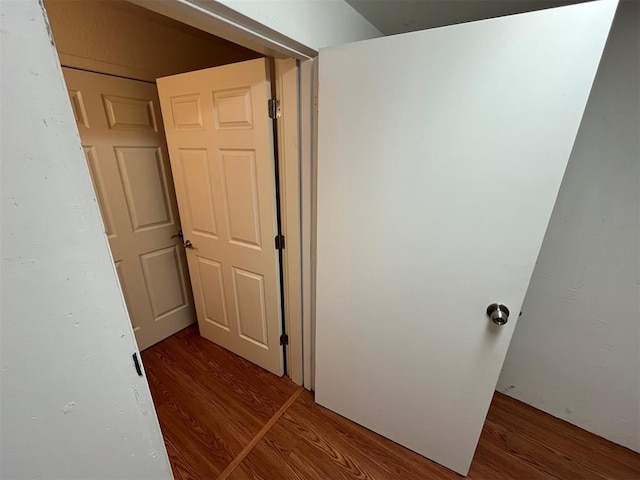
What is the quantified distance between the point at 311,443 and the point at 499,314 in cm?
115

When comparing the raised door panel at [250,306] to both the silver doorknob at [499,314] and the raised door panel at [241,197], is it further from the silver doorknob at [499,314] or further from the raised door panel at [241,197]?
the silver doorknob at [499,314]

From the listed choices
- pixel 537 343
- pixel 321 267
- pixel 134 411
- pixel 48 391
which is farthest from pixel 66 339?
pixel 537 343

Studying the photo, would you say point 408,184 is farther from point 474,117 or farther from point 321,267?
point 321,267

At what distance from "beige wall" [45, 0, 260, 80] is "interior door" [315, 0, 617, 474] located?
133 centimetres

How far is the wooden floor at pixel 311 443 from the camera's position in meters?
1.29

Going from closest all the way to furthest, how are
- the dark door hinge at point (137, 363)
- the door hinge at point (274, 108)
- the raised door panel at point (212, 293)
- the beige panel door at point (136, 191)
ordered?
the dark door hinge at point (137, 363)
the door hinge at point (274, 108)
the beige panel door at point (136, 191)
the raised door panel at point (212, 293)

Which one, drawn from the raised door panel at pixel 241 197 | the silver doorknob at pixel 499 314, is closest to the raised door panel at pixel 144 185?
the raised door panel at pixel 241 197

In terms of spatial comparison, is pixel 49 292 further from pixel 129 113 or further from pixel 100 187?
pixel 129 113

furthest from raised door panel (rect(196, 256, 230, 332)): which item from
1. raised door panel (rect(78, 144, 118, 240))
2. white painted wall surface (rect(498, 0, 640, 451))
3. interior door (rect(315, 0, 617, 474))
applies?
white painted wall surface (rect(498, 0, 640, 451))

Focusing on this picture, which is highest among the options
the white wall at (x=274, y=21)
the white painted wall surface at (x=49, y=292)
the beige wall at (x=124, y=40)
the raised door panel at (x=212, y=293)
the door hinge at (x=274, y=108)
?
the beige wall at (x=124, y=40)

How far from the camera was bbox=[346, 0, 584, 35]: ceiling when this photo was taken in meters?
1.18

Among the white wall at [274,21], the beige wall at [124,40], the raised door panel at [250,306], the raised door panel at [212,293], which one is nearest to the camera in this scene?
the white wall at [274,21]

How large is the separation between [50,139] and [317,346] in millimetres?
1380

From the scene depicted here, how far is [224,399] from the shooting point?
1643 mm
